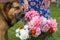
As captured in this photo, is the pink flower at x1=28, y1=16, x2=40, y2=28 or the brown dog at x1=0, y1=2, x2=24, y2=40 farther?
the brown dog at x1=0, y1=2, x2=24, y2=40

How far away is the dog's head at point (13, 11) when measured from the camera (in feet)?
16.9

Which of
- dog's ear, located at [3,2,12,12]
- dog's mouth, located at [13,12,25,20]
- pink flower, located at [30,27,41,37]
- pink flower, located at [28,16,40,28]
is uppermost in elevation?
dog's ear, located at [3,2,12,12]

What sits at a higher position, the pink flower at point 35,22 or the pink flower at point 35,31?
the pink flower at point 35,22

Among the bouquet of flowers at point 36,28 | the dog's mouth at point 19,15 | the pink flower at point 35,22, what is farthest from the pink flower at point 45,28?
the dog's mouth at point 19,15

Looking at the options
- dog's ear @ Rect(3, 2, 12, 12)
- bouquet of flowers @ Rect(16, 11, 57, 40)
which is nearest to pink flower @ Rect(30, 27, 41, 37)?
bouquet of flowers @ Rect(16, 11, 57, 40)

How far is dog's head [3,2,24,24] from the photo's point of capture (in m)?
5.15

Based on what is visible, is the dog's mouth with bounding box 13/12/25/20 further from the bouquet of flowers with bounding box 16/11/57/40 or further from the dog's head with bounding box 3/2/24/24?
the bouquet of flowers with bounding box 16/11/57/40

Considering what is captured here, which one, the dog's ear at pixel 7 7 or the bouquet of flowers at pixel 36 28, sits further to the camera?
the dog's ear at pixel 7 7

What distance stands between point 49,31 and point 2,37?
1.04 metres

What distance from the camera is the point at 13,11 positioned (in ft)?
16.9

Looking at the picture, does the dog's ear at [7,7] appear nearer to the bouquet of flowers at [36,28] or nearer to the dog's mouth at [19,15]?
the dog's mouth at [19,15]

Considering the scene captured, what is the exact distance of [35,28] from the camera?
179 inches

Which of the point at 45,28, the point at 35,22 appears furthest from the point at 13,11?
the point at 45,28

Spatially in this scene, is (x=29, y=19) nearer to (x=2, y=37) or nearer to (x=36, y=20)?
(x=36, y=20)
